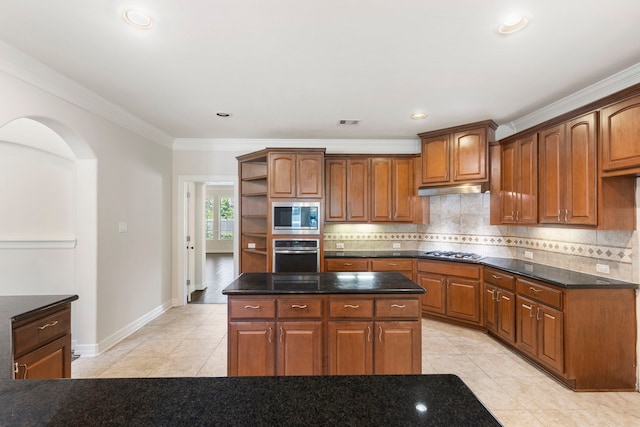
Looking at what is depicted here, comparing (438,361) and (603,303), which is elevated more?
(603,303)

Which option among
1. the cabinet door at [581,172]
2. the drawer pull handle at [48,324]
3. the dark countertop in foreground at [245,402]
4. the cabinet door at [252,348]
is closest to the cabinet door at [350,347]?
the cabinet door at [252,348]

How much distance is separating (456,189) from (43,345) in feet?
13.6

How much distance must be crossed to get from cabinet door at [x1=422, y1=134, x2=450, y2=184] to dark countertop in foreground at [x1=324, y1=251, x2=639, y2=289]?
1.09m

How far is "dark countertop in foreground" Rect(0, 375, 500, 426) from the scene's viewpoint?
2.43 feet

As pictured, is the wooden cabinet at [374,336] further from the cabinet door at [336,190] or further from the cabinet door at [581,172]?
the cabinet door at [336,190]

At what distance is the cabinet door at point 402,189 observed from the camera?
443 centimetres

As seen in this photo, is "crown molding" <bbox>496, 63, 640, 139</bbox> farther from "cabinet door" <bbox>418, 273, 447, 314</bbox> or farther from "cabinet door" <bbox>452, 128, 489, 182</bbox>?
"cabinet door" <bbox>418, 273, 447, 314</bbox>

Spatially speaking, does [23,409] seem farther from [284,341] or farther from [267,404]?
[284,341]

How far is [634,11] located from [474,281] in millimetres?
2783

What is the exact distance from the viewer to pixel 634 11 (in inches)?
68.0

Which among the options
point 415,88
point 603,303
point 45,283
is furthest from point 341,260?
point 45,283

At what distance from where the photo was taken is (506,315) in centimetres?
316

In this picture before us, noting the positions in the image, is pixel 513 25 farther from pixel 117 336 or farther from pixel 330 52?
pixel 117 336

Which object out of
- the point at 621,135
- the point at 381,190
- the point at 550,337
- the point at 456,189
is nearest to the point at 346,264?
the point at 381,190
